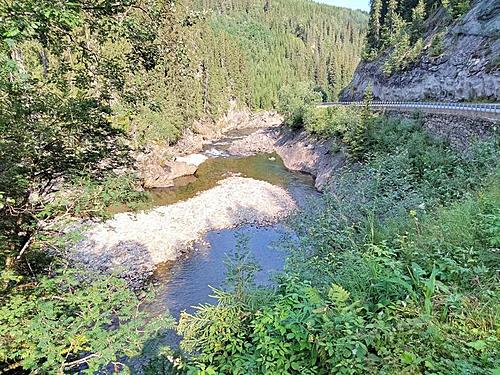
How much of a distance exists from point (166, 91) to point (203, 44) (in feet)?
85.7

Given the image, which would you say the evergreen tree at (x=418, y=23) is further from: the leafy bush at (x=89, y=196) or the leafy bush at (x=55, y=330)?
the leafy bush at (x=55, y=330)

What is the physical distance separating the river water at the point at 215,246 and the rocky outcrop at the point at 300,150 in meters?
1.16

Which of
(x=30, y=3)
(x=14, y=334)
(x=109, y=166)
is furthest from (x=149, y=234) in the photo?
(x=30, y=3)

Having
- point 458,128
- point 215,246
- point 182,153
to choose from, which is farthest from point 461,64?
point 182,153

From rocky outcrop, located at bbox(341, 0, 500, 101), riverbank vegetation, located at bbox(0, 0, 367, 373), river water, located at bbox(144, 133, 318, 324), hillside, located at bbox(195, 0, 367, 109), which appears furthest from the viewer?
hillside, located at bbox(195, 0, 367, 109)

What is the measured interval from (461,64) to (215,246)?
71.6 feet

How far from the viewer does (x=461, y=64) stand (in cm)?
2397

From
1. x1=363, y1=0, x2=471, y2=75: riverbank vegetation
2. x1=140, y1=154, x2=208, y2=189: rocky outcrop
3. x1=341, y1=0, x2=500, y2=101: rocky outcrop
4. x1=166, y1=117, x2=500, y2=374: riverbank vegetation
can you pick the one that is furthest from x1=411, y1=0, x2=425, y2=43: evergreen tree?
x1=166, y1=117, x2=500, y2=374: riverbank vegetation

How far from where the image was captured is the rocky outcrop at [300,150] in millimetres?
26578

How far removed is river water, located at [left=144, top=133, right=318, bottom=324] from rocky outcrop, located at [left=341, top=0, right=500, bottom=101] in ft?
40.8

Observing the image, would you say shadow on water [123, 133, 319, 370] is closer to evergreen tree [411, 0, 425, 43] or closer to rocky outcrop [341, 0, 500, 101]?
rocky outcrop [341, 0, 500, 101]

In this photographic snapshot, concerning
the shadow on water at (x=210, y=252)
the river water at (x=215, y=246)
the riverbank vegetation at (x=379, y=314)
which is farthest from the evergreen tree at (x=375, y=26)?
the riverbank vegetation at (x=379, y=314)

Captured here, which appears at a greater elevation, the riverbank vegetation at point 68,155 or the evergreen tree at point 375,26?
the evergreen tree at point 375,26

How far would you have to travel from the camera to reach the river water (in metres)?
12.3
